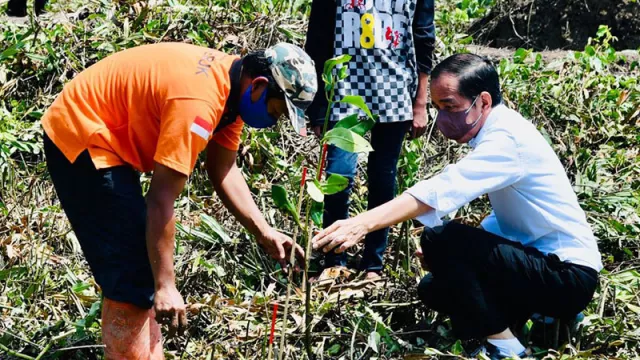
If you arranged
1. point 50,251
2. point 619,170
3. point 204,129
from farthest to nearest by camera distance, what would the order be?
1. point 619,170
2. point 50,251
3. point 204,129

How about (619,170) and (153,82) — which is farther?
(619,170)

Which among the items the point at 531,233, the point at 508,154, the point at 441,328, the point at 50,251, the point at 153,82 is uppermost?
the point at 153,82

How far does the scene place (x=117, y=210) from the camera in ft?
8.21

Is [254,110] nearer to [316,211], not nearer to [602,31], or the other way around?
[316,211]

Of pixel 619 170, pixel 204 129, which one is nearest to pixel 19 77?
pixel 204 129

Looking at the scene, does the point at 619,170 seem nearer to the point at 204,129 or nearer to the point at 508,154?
the point at 508,154

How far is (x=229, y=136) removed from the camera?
2.79 metres

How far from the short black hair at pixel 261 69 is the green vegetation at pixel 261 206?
953 millimetres

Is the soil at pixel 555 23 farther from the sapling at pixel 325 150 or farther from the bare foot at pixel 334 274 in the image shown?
the sapling at pixel 325 150

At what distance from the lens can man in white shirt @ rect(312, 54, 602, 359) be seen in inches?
114

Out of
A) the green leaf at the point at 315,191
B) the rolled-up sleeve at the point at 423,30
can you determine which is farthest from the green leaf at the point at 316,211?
the rolled-up sleeve at the point at 423,30

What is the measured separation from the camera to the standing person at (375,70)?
3504mm

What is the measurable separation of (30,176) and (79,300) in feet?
3.75

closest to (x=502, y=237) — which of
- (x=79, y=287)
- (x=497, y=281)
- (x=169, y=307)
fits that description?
(x=497, y=281)
